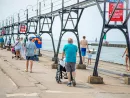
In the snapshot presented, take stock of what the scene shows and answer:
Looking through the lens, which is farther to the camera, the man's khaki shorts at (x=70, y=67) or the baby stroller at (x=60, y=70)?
the baby stroller at (x=60, y=70)

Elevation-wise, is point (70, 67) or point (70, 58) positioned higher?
point (70, 58)

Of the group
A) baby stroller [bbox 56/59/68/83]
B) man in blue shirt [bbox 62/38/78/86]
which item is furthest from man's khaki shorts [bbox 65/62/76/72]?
baby stroller [bbox 56/59/68/83]

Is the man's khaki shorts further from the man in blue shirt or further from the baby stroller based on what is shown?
the baby stroller

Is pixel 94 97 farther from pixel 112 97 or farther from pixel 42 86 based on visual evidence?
pixel 42 86

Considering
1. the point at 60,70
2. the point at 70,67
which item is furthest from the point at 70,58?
the point at 60,70

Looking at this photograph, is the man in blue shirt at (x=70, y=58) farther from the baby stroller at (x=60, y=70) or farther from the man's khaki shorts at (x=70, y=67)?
the baby stroller at (x=60, y=70)

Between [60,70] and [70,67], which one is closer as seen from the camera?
[70,67]

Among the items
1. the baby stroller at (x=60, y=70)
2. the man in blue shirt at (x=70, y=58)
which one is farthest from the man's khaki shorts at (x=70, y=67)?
the baby stroller at (x=60, y=70)

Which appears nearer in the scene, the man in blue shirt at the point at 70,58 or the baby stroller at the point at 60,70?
the man in blue shirt at the point at 70,58

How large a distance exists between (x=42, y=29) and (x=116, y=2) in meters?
14.1

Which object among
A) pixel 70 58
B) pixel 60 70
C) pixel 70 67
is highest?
pixel 70 58

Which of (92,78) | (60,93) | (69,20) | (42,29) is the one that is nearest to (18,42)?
(42,29)

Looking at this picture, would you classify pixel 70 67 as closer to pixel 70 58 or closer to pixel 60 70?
pixel 70 58

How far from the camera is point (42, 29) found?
26266mm
